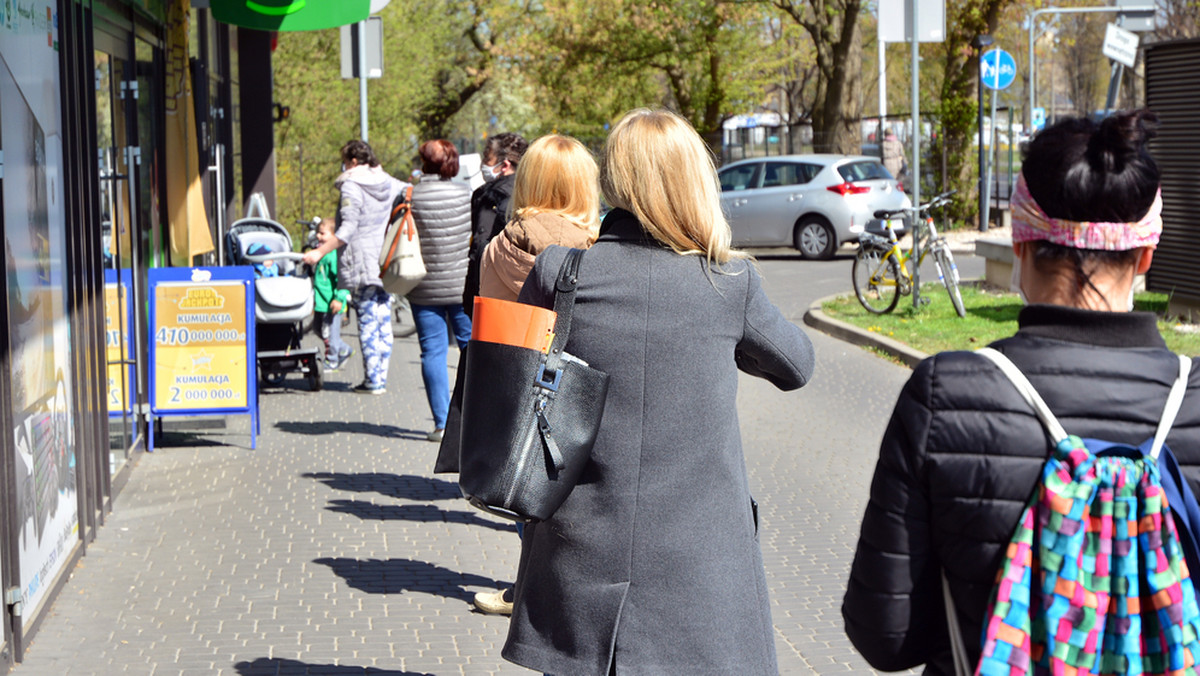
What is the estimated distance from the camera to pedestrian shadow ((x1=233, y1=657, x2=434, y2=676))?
4609 millimetres

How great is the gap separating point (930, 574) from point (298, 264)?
9.23m

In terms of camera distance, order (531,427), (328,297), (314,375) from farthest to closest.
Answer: (328,297) < (314,375) < (531,427)

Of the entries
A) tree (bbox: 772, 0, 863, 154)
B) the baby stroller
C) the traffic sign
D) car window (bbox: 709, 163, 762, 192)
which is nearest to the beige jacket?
the baby stroller

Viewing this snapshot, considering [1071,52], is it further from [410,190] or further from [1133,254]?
[1133,254]

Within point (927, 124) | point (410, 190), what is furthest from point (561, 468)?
point (927, 124)

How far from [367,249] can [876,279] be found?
227 inches

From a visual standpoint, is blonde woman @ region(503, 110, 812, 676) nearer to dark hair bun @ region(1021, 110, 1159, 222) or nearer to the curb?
dark hair bun @ region(1021, 110, 1159, 222)

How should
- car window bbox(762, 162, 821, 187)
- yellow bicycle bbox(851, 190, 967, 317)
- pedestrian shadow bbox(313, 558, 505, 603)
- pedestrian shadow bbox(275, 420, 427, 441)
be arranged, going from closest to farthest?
1. pedestrian shadow bbox(313, 558, 505, 603)
2. pedestrian shadow bbox(275, 420, 427, 441)
3. yellow bicycle bbox(851, 190, 967, 317)
4. car window bbox(762, 162, 821, 187)

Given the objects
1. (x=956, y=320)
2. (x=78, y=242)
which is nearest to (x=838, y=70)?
(x=956, y=320)

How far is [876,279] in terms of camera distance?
1398cm

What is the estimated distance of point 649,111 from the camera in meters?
3.07

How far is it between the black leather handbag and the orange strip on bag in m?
0.02

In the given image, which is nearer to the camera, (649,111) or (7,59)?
(649,111)

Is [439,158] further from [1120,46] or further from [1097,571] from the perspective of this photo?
[1120,46]
